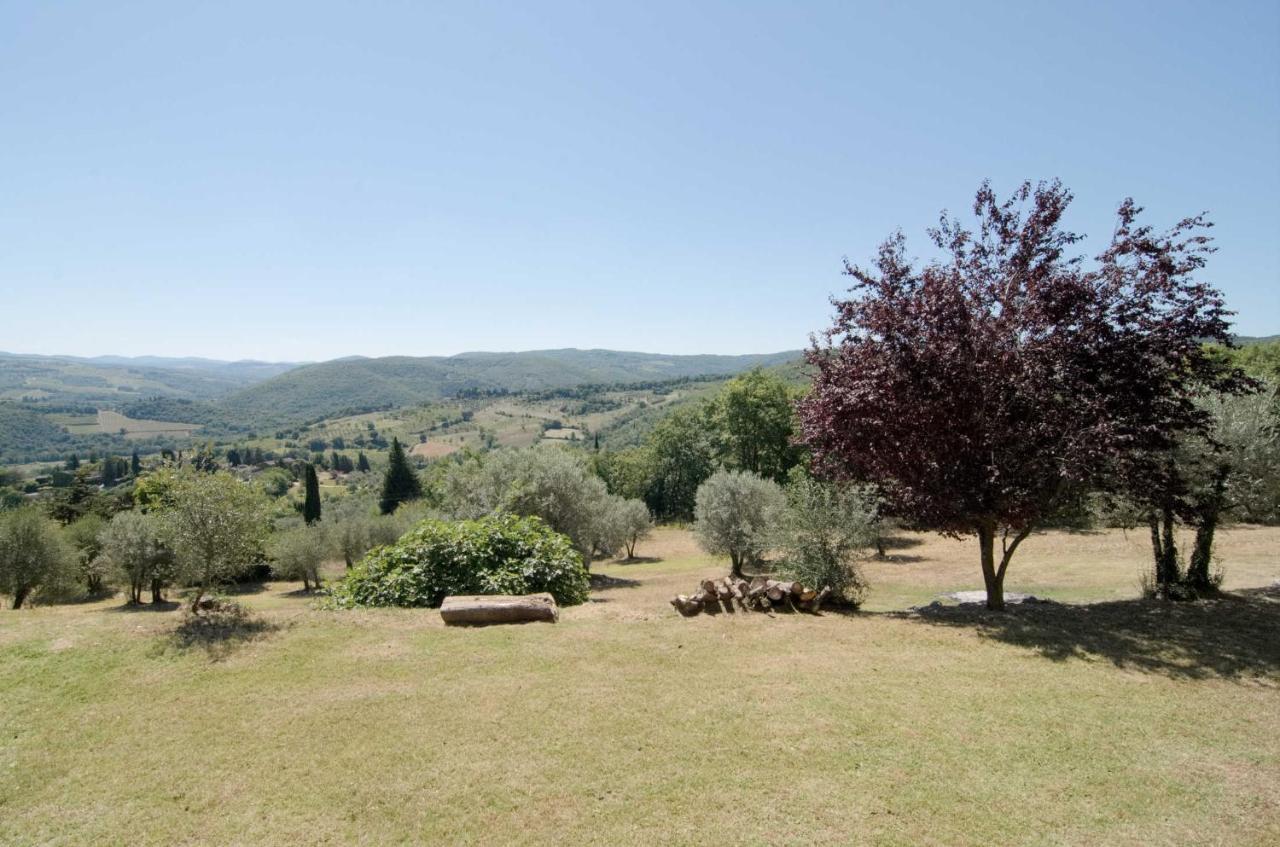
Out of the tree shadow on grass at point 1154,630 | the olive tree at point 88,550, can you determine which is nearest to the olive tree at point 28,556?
the olive tree at point 88,550

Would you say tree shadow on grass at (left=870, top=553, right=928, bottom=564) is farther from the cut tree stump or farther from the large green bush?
the cut tree stump

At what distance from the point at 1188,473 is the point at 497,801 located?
596 inches

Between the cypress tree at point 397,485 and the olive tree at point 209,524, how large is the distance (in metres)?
68.9

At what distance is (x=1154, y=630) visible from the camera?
11.9 m

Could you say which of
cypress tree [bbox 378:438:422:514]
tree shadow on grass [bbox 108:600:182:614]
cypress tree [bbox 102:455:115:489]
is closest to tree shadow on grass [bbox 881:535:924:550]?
tree shadow on grass [bbox 108:600:182:614]

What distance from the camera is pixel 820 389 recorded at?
13523 mm

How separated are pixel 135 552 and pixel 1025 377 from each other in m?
43.0

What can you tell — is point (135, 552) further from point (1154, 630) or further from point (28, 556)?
point (1154, 630)

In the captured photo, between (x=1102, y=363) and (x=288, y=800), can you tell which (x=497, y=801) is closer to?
(x=288, y=800)

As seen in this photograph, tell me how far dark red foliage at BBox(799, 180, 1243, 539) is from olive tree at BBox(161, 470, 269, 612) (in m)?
12.3

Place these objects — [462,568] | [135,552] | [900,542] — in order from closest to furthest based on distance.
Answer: [462,568] → [135,552] → [900,542]

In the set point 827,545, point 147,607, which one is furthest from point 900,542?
point 147,607

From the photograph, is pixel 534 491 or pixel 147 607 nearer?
pixel 534 491

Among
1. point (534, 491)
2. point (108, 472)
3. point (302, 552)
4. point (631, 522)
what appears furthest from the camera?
point (108, 472)
